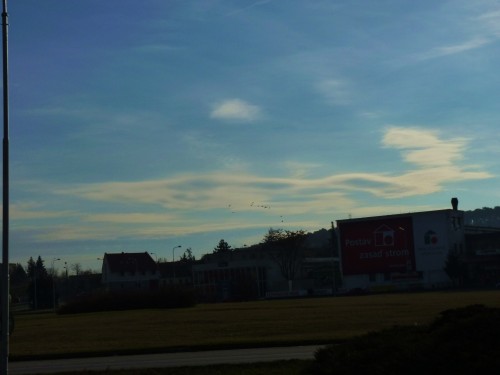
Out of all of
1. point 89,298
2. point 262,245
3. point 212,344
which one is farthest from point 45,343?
point 262,245

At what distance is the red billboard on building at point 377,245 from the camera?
12938 centimetres

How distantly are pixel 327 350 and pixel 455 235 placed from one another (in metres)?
117

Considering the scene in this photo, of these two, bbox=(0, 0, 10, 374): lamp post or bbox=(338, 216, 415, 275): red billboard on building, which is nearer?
bbox=(0, 0, 10, 374): lamp post

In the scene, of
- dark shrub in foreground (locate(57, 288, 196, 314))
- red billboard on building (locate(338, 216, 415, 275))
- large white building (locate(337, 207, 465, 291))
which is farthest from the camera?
red billboard on building (locate(338, 216, 415, 275))

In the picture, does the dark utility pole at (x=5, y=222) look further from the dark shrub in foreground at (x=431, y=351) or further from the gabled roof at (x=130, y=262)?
the gabled roof at (x=130, y=262)

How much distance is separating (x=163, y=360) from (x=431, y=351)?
10.9m

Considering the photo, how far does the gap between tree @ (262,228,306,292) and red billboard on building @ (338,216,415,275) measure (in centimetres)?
1085

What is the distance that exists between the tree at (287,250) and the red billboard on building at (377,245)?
35.6 feet

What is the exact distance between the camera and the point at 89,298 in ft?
308

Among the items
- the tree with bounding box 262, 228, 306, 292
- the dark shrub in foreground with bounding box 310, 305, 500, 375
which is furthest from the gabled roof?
the dark shrub in foreground with bounding box 310, 305, 500, 375

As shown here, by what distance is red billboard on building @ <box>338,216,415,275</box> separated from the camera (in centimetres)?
12938

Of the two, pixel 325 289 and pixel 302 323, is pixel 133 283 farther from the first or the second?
pixel 302 323

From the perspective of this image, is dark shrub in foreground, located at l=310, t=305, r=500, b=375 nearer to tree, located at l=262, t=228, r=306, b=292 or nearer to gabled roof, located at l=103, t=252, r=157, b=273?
tree, located at l=262, t=228, r=306, b=292

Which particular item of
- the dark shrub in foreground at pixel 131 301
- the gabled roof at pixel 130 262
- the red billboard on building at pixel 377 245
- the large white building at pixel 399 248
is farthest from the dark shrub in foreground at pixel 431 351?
the gabled roof at pixel 130 262
